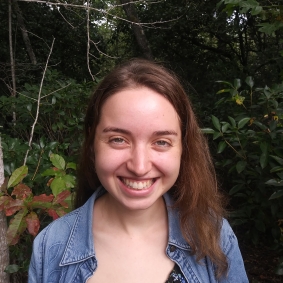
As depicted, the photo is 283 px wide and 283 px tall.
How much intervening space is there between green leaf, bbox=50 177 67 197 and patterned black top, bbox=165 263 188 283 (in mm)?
800

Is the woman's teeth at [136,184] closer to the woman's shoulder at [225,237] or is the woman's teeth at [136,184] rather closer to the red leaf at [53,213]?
the woman's shoulder at [225,237]

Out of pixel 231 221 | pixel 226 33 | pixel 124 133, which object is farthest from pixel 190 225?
pixel 226 33

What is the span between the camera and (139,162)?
116cm

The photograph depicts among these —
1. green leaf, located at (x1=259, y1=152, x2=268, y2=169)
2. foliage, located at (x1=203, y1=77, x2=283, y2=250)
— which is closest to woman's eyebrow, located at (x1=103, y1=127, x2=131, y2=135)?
foliage, located at (x1=203, y1=77, x2=283, y2=250)

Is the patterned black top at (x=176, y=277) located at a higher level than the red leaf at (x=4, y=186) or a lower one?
lower

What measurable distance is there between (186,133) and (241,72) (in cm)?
531

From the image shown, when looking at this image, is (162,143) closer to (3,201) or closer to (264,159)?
(3,201)

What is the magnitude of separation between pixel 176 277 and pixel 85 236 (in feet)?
1.10

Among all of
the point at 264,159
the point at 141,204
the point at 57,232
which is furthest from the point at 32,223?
the point at 264,159

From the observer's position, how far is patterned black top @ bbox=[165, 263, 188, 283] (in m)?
1.29

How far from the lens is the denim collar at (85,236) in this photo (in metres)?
1.30

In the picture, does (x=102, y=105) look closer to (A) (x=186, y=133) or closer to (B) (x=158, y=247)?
(A) (x=186, y=133)

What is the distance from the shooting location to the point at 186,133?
136 cm

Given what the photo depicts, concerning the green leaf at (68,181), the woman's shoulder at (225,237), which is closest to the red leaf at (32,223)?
the green leaf at (68,181)
